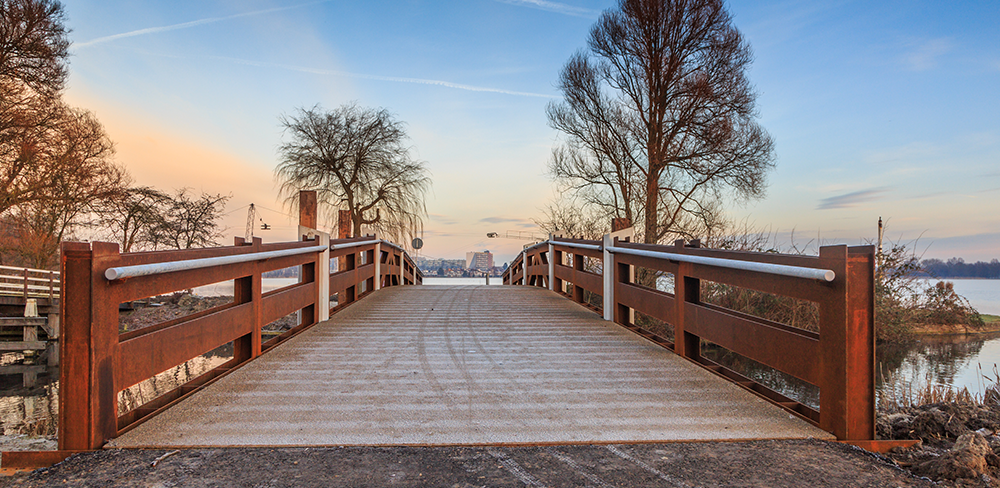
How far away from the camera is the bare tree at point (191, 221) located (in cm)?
1834

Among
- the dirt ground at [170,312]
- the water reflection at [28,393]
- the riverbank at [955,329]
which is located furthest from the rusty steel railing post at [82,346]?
the dirt ground at [170,312]

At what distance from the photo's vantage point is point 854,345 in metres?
1.96

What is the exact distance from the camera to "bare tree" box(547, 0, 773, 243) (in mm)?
12977

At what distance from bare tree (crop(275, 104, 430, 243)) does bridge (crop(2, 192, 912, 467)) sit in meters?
12.8

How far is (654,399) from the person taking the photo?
251 cm

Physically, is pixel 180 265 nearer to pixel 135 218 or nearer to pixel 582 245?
pixel 582 245

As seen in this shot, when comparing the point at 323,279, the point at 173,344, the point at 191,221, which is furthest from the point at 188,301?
the point at 173,344

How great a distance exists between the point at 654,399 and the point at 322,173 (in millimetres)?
15803

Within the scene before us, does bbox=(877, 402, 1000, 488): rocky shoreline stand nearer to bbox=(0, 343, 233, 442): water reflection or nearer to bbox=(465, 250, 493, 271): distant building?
bbox=(0, 343, 233, 442): water reflection

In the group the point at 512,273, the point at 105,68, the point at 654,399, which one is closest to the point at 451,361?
the point at 654,399

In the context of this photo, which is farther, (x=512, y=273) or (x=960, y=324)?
(x=512, y=273)

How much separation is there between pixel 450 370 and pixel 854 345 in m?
2.20

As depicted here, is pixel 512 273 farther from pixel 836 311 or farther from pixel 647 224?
pixel 836 311

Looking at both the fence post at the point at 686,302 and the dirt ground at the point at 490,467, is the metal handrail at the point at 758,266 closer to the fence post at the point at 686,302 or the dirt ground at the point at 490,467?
the fence post at the point at 686,302
